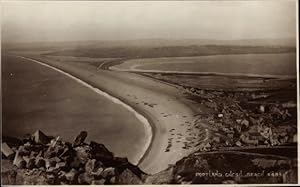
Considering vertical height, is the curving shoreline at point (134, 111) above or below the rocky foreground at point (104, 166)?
above

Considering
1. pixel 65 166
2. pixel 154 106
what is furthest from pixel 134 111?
pixel 65 166

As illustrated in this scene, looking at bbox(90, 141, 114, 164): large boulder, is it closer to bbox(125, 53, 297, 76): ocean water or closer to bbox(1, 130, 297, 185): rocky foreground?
bbox(1, 130, 297, 185): rocky foreground

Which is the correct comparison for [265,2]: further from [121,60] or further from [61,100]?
[61,100]

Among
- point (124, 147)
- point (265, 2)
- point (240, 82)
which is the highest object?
point (265, 2)

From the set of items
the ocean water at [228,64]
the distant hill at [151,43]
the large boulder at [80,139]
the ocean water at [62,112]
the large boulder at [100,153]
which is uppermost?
the distant hill at [151,43]

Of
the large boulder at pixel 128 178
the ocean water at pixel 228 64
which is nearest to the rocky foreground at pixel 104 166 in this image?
the large boulder at pixel 128 178

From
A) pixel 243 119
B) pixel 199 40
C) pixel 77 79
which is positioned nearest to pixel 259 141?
pixel 243 119

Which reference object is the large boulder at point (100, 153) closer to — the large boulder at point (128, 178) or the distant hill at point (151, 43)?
the large boulder at point (128, 178)

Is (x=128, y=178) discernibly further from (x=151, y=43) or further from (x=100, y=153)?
(x=151, y=43)
